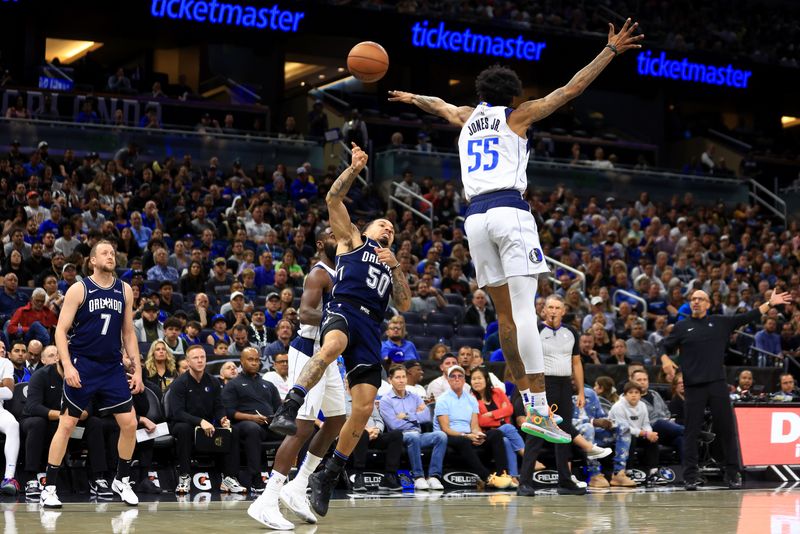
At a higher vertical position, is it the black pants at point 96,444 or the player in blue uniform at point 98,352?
the player in blue uniform at point 98,352

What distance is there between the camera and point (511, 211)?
771cm

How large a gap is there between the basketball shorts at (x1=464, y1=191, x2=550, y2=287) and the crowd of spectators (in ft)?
15.9

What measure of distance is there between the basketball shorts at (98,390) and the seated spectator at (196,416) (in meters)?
1.91

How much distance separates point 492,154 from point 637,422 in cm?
663

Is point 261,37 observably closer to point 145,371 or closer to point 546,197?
point 546,197

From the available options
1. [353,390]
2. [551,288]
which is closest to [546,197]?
[551,288]

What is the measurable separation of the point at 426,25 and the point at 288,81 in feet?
29.4

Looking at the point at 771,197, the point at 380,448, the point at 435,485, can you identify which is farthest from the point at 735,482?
the point at 771,197

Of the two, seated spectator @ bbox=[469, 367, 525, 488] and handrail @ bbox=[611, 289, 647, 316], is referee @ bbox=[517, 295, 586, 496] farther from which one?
handrail @ bbox=[611, 289, 647, 316]

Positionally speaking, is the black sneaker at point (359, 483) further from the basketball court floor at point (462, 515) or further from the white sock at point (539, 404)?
the white sock at point (539, 404)

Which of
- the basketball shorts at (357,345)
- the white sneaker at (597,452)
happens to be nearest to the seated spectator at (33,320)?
the basketball shorts at (357,345)

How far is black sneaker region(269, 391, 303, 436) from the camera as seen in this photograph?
7660mm

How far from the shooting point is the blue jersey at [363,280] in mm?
8461

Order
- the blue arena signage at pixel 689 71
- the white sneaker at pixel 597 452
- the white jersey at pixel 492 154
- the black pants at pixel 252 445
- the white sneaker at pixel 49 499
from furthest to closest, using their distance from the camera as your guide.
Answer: the blue arena signage at pixel 689 71 → the white sneaker at pixel 597 452 → the black pants at pixel 252 445 → the white sneaker at pixel 49 499 → the white jersey at pixel 492 154
